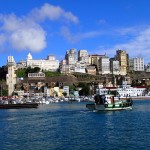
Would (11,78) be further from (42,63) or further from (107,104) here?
(107,104)

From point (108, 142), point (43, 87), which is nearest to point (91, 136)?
point (108, 142)

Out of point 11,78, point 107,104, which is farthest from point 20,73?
point 107,104

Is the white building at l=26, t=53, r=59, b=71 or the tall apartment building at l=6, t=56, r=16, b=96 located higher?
the white building at l=26, t=53, r=59, b=71

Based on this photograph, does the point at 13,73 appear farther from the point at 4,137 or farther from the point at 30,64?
the point at 4,137

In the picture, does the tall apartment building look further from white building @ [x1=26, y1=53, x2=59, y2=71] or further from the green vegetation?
white building @ [x1=26, y1=53, x2=59, y2=71]

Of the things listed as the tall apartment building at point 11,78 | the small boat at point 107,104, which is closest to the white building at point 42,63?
the tall apartment building at point 11,78

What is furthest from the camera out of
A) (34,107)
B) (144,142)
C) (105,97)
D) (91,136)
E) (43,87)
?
(43,87)

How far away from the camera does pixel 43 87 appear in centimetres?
16425

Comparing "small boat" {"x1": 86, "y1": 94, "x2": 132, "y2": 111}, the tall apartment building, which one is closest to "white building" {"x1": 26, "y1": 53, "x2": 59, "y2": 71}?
the tall apartment building

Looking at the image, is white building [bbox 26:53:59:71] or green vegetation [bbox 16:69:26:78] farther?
white building [bbox 26:53:59:71]

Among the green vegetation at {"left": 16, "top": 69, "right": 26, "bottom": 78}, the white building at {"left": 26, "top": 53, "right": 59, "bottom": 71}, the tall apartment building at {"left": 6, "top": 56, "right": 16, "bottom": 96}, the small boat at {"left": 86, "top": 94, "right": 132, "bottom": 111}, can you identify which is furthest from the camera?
the white building at {"left": 26, "top": 53, "right": 59, "bottom": 71}

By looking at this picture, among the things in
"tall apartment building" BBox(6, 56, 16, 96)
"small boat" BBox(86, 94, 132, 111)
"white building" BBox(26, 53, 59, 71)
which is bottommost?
"small boat" BBox(86, 94, 132, 111)

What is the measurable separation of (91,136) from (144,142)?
460 centimetres

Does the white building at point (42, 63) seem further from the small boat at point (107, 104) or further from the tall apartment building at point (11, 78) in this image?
the small boat at point (107, 104)
